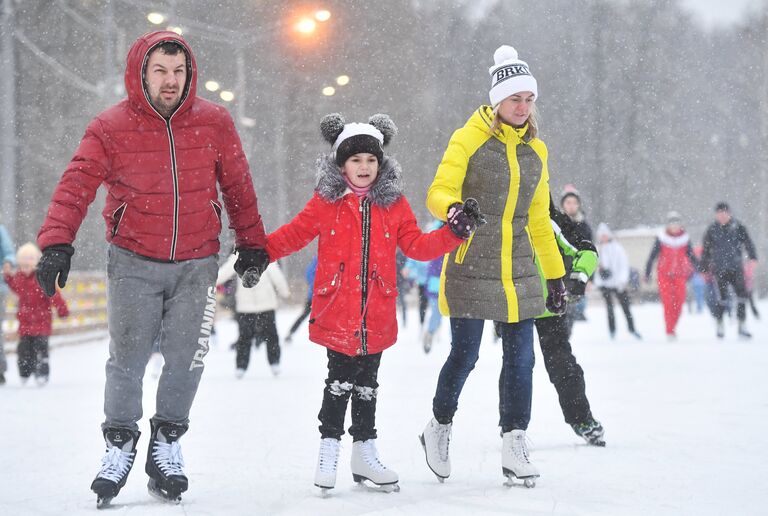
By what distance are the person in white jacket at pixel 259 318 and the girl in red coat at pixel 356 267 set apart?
534cm

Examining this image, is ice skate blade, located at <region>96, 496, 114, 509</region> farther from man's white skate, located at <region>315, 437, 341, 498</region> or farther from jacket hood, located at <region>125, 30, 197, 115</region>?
jacket hood, located at <region>125, 30, 197, 115</region>

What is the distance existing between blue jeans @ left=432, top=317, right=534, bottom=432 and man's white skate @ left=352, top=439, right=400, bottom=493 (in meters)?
0.38

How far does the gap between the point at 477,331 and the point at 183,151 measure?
1452 mm

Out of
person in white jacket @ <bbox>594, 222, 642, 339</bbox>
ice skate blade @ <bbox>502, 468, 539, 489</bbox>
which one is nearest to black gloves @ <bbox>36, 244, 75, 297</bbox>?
ice skate blade @ <bbox>502, 468, 539, 489</bbox>

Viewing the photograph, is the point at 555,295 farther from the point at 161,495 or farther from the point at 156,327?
the point at 161,495

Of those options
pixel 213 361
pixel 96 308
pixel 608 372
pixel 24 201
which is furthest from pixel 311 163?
pixel 608 372

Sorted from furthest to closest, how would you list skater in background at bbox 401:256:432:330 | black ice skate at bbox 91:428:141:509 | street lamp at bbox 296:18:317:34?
street lamp at bbox 296:18:317:34 < skater in background at bbox 401:256:432:330 < black ice skate at bbox 91:428:141:509

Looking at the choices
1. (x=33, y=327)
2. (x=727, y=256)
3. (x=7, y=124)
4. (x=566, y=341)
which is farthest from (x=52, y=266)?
(x=727, y=256)

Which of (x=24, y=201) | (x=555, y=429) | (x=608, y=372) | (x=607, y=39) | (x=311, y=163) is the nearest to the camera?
(x=555, y=429)

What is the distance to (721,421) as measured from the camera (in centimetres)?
588

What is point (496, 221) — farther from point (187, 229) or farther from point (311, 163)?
point (311, 163)

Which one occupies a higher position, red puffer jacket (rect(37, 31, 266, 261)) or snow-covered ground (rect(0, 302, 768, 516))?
red puffer jacket (rect(37, 31, 266, 261))

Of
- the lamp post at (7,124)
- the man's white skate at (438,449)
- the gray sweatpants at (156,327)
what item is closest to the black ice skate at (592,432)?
the man's white skate at (438,449)

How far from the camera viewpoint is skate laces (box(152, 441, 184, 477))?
149 inches
